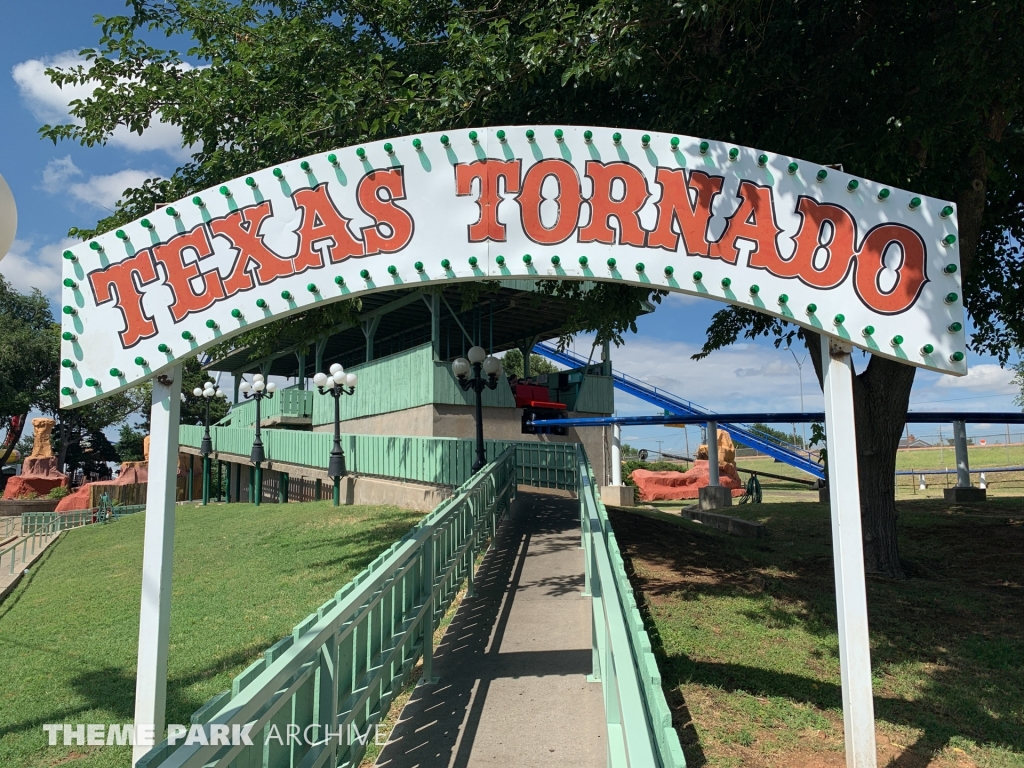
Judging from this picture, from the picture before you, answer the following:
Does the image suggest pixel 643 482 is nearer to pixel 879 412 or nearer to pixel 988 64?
pixel 879 412

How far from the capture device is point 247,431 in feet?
108

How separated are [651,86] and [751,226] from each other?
447 centimetres

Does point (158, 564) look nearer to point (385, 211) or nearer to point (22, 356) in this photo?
point (385, 211)

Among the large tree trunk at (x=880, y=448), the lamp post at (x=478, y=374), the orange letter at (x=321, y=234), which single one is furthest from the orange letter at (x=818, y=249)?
the lamp post at (x=478, y=374)

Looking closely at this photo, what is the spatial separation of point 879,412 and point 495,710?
7.29 metres

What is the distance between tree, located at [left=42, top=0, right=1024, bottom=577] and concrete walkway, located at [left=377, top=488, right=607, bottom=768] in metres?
4.08

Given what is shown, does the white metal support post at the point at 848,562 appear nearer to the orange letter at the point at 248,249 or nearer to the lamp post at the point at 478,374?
the orange letter at the point at 248,249

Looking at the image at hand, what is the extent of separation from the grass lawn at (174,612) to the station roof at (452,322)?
5116mm

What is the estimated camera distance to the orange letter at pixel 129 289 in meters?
5.18

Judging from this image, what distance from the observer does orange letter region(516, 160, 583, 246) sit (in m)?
4.99

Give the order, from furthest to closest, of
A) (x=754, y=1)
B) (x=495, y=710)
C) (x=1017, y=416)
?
(x=1017, y=416)
(x=754, y=1)
(x=495, y=710)

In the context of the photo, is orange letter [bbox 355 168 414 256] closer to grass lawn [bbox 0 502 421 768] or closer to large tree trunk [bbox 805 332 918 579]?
grass lawn [bbox 0 502 421 768]

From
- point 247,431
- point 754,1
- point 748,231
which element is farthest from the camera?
point 247,431

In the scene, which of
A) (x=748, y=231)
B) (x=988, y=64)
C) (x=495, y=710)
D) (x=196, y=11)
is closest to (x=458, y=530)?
(x=495, y=710)
